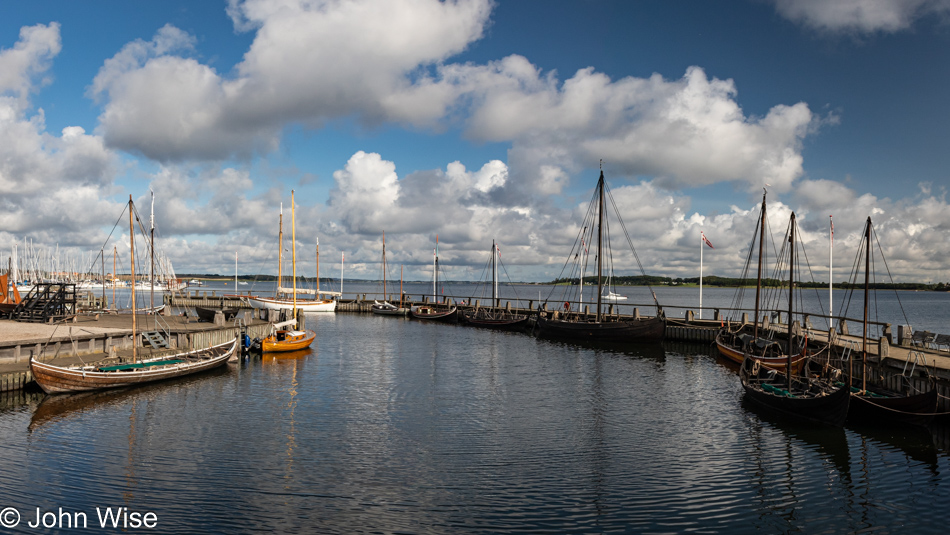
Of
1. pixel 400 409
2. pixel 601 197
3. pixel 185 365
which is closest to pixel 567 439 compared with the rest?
pixel 400 409

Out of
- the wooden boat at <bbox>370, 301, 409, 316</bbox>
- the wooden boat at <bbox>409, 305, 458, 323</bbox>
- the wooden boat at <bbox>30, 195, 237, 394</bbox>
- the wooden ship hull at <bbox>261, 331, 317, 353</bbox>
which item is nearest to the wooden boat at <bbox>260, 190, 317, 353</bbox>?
the wooden ship hull at <bbox>261, 331, 317, 353</bbox>

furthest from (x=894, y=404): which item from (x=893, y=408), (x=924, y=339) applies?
(x=924, y=339)

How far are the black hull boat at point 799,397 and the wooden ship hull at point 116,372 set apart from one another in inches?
1224

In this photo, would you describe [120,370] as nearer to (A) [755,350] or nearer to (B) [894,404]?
(B) [894,404]

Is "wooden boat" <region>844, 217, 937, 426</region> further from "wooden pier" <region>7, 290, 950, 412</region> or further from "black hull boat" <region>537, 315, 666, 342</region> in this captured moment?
"black hull boat" <region>537, 315, 666, 342</region>

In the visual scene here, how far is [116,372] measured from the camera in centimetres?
2780

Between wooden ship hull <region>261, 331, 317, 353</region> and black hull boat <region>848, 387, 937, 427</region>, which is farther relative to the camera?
wooden ship hull <region>261, 331, 317, 353</region>

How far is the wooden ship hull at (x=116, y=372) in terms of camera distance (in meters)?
25.5

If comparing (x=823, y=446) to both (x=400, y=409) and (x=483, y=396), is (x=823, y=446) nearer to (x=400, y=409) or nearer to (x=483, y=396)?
(x=483, y=396)

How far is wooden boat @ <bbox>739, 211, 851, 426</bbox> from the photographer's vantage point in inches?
888

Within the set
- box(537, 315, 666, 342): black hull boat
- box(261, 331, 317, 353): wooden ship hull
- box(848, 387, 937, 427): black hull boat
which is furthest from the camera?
box(537, 315, 666, 342): black hull boat

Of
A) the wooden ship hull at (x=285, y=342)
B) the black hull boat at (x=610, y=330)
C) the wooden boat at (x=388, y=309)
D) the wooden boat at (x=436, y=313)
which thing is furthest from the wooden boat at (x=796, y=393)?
the wooden boat at (x=388, y=309)

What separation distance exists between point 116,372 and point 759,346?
40.4 m

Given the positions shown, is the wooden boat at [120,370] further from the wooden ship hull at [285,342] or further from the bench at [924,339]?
the bench at [924,339]
